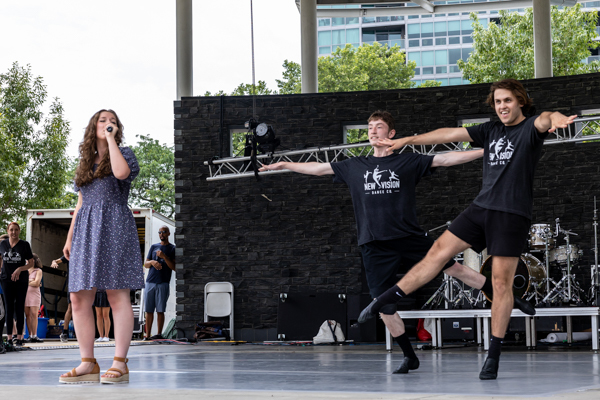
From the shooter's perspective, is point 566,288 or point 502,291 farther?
point 566,288

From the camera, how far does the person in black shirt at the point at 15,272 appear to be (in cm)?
953

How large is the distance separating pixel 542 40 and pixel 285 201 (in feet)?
18.9

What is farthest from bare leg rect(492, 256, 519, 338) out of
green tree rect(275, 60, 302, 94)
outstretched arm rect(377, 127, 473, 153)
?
green tree rect(275, 60, 302, 94)

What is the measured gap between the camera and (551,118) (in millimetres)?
3490

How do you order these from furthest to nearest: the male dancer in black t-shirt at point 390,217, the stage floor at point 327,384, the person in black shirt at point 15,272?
the person in black shirt at point 15,272
the male dancer in black t-shirt at point 390,217
the stage floor at point 327,384

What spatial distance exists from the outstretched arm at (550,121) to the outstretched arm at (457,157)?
20.5 inches

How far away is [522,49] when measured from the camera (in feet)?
93.3

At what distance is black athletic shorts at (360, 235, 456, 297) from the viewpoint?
4.42 metres

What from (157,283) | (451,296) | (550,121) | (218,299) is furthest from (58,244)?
(550,121)

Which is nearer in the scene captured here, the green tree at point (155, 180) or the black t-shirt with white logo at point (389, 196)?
the black t-shirt with white logo at point (389, 196)

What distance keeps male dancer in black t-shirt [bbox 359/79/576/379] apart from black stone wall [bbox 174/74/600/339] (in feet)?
28.4

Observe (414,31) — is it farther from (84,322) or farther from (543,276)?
(84,322)

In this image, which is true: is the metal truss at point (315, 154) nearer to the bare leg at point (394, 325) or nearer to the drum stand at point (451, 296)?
the drum stand at point (451, 296)

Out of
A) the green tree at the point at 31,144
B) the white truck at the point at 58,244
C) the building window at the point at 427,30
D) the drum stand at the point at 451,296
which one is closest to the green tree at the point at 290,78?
the green tree at the point at 31,144
